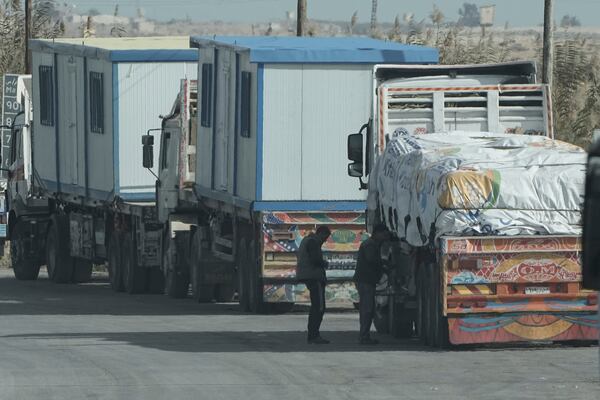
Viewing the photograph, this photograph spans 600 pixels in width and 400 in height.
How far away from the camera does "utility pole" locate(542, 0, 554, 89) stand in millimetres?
31566

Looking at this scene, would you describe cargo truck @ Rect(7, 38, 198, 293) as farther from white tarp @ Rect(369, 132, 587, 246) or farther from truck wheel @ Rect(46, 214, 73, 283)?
white tarp @ Rect(369, 132, 587, 246)

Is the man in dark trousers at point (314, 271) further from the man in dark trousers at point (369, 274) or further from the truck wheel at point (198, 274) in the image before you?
the truck wheel at point (198, 274)

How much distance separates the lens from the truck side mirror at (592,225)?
739 cm

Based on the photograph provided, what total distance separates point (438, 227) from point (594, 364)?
7.67 ft

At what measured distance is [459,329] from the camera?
18203mm

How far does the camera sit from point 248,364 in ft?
56.7

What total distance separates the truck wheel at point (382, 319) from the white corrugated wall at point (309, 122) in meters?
2.59

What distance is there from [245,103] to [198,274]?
3.97 meters

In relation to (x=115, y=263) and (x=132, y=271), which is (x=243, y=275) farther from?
(x=115, y=263)

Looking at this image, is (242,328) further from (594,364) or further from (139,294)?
(139,294)

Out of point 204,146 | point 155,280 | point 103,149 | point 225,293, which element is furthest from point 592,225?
point 155,280

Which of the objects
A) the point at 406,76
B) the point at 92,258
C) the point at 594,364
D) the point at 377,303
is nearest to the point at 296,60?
the point at 406,76

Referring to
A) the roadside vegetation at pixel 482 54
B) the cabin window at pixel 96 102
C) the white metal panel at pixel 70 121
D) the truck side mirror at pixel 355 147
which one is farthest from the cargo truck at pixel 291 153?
the roadside vegetation at pixel 482 54

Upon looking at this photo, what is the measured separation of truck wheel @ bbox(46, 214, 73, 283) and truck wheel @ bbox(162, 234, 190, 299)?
515cm
